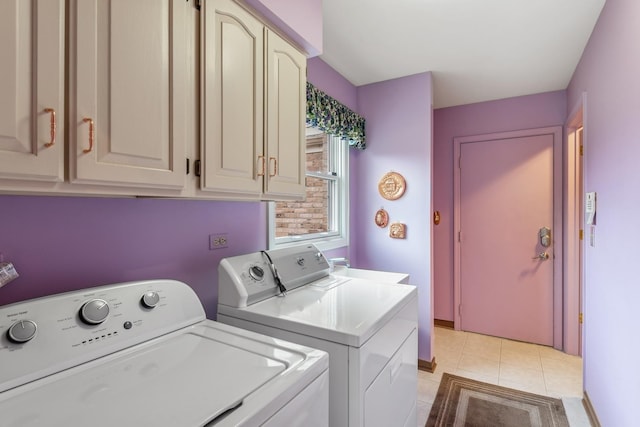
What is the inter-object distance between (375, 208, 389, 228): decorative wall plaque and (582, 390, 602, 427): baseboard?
1.83 m

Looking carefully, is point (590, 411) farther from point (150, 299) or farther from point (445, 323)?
point (150, 299)

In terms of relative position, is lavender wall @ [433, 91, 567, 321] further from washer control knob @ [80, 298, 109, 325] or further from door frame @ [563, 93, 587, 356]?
washer control knob @ [80, 298, 109, 325]

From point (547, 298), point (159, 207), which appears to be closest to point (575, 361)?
point (547, 298)

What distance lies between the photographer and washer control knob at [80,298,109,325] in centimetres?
94

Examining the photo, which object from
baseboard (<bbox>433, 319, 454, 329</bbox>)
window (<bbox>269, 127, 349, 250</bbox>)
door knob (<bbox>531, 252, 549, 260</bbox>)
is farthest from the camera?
baseboard (<bbox>433, 319, 454, 329</bbox>)

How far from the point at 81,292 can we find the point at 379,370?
3.51 ft

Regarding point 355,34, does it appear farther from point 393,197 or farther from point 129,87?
point 129,87

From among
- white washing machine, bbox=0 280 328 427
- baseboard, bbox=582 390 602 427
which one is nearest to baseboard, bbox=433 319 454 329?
baseboard, bbox=582 390 602 427

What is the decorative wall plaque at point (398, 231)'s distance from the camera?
9.29 ft

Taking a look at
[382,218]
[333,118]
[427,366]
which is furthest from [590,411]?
[333,118]

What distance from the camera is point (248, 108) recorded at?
1.32 m

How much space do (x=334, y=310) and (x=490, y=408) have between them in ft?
5.43

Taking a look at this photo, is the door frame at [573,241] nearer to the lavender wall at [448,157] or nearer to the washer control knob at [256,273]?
the lavender wall at [448,157]

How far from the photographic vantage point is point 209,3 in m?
1.14
